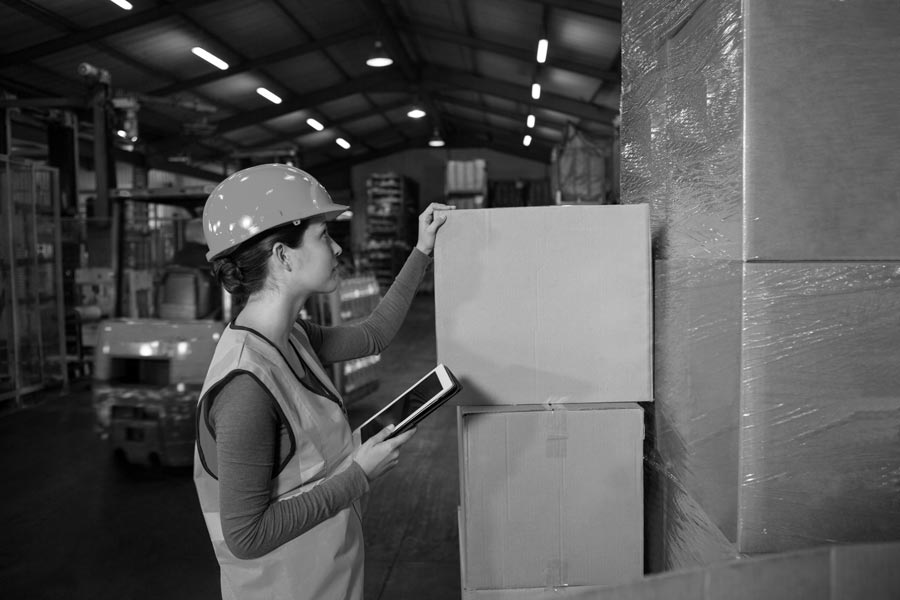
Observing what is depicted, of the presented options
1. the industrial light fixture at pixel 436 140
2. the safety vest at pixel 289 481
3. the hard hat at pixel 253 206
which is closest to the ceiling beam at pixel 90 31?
the hard hat at pixel 253 206

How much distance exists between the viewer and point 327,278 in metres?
1.64

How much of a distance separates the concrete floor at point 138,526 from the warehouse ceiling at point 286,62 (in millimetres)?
4125

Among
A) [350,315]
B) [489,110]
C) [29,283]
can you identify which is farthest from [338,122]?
[350,315]

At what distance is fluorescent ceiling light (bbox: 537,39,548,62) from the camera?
38.8 feet

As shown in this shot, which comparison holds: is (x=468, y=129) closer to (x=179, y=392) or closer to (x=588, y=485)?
(x=179, y=392)

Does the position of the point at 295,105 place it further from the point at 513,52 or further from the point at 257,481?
the point at 257,481

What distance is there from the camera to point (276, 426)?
1437 millimetres

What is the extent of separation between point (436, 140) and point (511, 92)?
7641 mm

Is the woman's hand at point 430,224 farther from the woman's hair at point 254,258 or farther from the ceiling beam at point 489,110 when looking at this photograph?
the ceiling beam at point 489,110

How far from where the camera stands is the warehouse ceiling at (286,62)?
10234mm

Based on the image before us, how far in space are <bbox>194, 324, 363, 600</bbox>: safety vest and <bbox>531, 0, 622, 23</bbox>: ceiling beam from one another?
9346mm

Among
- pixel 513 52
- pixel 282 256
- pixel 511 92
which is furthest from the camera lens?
pixel 511 92

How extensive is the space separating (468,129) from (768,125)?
972 inches

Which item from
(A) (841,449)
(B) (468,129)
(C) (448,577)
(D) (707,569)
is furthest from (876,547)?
(B) (468,129)
